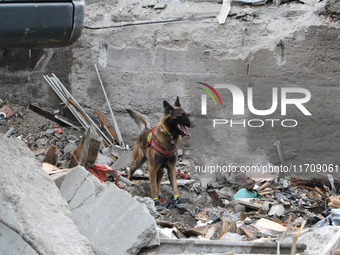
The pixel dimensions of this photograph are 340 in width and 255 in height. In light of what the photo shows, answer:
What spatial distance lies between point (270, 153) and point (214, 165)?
127 cm

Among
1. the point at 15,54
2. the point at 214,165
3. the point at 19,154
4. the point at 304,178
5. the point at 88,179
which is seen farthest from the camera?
the point at 15,54

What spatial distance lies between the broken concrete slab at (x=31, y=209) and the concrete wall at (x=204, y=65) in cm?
526

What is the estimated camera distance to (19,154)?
3330mm

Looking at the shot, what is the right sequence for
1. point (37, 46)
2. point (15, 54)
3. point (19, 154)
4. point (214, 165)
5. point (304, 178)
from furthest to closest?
point (15, 54) → point (214, 165) → point (304, 178) → point (19, 154) → point (37, 46)

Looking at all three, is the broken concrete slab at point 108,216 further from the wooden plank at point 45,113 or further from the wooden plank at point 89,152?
the wooden plank at point 45,113

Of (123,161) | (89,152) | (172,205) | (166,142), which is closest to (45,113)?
(123,161)

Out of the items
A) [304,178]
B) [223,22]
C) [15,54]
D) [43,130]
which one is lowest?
[304,178]

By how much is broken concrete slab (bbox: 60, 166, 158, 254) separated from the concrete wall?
4863 mm

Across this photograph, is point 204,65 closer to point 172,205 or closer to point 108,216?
point 172,205

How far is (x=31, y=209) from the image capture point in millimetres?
2801

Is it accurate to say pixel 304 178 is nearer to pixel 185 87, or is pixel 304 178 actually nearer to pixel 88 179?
pixel 185 87

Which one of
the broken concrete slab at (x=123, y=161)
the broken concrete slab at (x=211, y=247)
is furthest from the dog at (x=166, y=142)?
the broken concrete slab at (x=211, y=247)

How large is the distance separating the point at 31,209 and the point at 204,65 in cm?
602

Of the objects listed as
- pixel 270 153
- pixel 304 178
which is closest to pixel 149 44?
pixel 270 153
